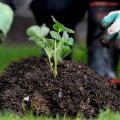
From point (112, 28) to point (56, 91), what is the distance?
31 centimetres

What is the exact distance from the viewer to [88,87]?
6.20 feet

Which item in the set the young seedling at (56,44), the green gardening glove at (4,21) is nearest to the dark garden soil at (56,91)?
the young seedling at (56,44)

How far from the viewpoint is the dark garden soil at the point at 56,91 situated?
1.82 meters

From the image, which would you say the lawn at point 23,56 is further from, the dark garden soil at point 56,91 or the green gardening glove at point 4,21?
the green gardening glove at point 4,21

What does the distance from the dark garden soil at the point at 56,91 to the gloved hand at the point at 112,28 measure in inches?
5.3

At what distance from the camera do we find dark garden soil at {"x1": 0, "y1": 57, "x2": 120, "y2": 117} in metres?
1.82

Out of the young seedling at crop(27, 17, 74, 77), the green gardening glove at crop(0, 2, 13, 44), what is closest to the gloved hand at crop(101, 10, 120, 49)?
the young seedling at crop(27, 17, 74, 77)

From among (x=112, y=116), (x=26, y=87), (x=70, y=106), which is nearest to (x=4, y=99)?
(x=26, y=87)


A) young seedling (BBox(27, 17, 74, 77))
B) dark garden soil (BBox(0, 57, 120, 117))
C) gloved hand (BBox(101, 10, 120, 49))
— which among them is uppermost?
gloved hand (BBox(101, 10, 120, 49))

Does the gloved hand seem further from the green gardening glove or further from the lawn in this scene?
the green gardening glove

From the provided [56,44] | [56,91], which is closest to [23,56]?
[56,44]

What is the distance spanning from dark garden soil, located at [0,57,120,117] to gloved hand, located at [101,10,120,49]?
13cm

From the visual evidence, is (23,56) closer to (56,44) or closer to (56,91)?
(56,44)

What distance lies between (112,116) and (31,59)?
41 centimetres
